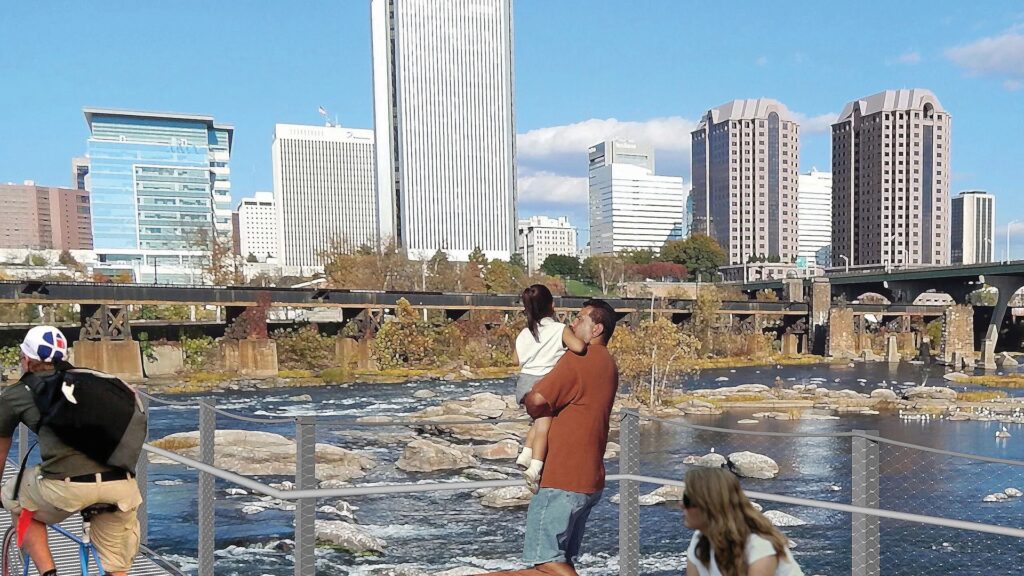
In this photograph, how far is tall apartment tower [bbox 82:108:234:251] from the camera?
153 meters

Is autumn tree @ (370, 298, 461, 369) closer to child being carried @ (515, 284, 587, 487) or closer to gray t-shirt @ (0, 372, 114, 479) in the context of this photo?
child being carried @ (515, 284, 587, 487)

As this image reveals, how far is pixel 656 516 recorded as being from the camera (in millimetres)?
18297

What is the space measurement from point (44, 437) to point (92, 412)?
1.07 ft

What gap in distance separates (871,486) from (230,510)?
16.1 m

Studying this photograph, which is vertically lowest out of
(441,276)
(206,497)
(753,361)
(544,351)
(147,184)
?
(753,361)

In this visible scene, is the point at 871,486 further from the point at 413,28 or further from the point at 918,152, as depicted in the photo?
the point at 918,152

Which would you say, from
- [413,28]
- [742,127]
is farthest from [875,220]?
[413,28]

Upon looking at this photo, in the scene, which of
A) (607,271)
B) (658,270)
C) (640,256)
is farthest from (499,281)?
(640,256)

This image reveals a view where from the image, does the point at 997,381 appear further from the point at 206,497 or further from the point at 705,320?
the point at 206,497

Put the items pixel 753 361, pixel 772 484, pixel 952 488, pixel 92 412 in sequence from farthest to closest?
pixel 753 361
pixel 772 484
pixel 952 488
pixel 92 412

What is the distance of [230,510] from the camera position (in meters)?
18.0

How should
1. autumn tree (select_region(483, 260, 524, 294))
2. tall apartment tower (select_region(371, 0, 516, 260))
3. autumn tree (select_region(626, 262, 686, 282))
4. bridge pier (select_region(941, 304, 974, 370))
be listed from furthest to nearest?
1. tall apartment tower (select_region(371, 0, 516, 260))
2. autumn tree (select_region(626, 262, 686, 282))
3. autumn tree (select_region(483, 260, 524, 294))
4. bridge pier (select_region(941, 304, 974, 370))

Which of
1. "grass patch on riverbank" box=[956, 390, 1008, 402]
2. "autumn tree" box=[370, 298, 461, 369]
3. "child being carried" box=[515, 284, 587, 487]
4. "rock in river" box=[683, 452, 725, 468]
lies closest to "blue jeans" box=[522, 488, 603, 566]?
"child being carried" box=[515, 284, 587, 487]

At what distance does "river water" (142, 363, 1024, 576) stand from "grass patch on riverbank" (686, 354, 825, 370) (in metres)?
30.9
